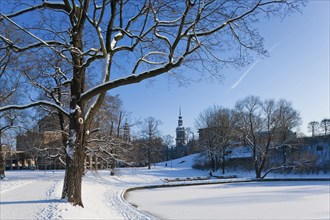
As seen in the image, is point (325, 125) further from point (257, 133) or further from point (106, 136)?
point (106, 136)

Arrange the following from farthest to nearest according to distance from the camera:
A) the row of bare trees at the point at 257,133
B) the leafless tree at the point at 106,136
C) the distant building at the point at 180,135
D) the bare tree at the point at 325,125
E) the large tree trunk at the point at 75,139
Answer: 1. the distant building at the point at 180,135
2. the bare tree at the point at 325,125
3. the row of bare trees at the point at 257,133
4. the leafless tree at the point at 106,136
5. the large tree trunk at the point at 75,139

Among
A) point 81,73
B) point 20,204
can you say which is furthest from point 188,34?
point 20,204

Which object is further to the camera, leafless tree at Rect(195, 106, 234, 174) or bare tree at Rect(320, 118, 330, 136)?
bare tree at Rect(320, 118, 330, 136)

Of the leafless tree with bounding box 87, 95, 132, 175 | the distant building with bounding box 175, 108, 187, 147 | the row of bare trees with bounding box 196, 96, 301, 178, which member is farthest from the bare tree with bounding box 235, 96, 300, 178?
the distant building with bounding box 175, 108, 187, 147

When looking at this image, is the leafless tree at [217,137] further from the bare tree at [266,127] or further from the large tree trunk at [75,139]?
the large tree trunk at [75,139]

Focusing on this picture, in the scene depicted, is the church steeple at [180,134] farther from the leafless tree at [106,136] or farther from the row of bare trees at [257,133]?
the leafless tree at [106,136]

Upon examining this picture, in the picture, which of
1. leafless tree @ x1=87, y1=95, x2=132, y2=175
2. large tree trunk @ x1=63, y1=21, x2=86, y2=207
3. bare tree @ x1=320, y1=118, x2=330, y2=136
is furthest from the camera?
bare tree @ x1=320, y1=118, x2=330, y2=136

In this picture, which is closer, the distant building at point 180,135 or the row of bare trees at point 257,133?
the row of bare trees at point 257,133

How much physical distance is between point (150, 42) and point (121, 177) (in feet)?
94.5

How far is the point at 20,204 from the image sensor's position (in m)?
12.4

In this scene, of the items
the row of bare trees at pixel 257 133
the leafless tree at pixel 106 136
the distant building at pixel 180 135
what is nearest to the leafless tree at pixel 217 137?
the row of bare trees at pixel 257 133

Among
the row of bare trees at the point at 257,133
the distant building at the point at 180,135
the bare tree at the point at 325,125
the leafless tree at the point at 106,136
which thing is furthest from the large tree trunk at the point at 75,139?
the distant building at the point at 180,135

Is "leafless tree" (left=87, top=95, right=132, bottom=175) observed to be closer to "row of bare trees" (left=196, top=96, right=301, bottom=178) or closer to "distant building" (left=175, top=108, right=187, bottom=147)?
"row of bare trees" (left=196, top=96, right=301, bottom=178)

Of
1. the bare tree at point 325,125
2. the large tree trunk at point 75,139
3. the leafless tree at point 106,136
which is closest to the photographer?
the large tree trunk at point 75,139
